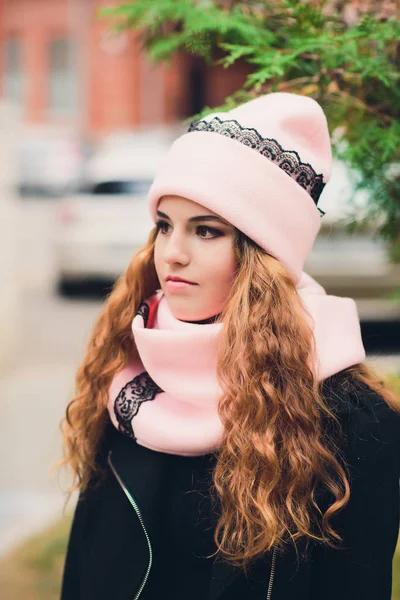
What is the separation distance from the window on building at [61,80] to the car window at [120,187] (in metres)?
17.2

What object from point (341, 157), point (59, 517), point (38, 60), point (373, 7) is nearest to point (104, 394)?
point (341, 157)

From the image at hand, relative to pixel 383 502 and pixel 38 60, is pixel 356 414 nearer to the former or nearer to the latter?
pixel 383 502

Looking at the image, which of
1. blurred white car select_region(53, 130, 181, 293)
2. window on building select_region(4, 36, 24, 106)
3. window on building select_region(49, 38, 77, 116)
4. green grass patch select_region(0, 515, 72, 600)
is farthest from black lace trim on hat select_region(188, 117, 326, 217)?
window on building select_region(4, 36, 24, 106)

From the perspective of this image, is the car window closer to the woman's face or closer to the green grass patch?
the green grass patch

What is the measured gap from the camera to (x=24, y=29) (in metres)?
26.0

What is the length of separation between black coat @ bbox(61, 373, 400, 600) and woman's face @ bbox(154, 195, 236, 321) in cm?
36

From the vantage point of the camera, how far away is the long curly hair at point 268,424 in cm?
169

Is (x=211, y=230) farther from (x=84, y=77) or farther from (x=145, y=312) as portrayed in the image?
(x=84, y=77)

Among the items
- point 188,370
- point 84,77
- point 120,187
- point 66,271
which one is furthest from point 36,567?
point 84,77

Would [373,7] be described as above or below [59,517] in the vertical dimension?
above

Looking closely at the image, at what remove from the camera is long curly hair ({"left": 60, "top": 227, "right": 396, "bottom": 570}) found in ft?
5.55

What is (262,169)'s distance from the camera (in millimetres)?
1767

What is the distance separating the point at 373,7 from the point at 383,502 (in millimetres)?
1681

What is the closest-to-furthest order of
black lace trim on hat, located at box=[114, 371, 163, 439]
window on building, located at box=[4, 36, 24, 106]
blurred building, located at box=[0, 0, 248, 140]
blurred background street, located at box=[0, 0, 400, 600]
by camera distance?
black lace trim on hat, located at box=[114, 371, 163, 439] → blurred background street, located at box=[0, 0, 400, 600] → blurred building, located at box=[0, 0, 248, 140] → window on building, located at box=[4, 36, 24, 106]
